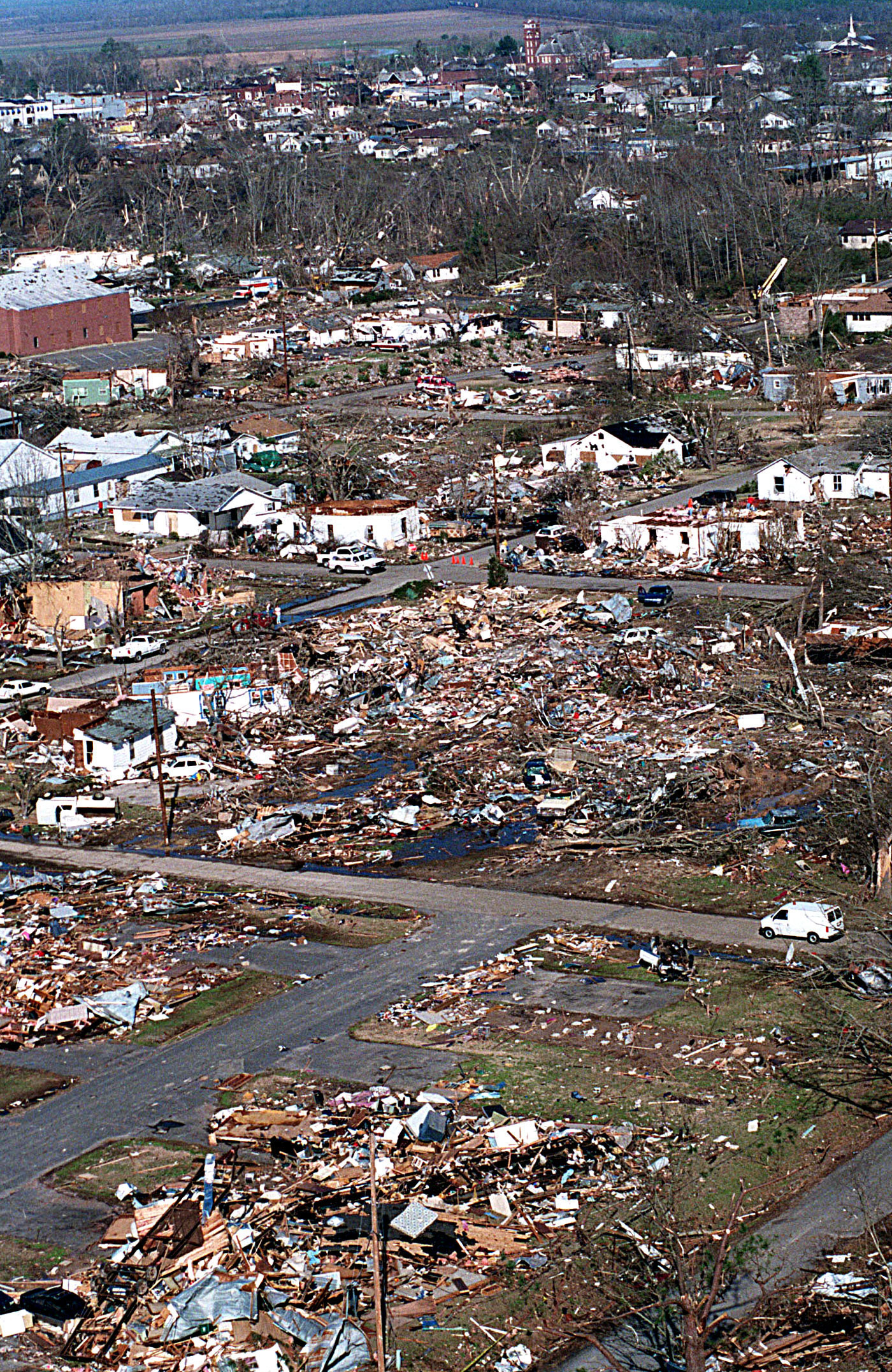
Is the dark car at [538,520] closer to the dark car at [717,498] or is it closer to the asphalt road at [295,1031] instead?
the dark car at [717,498]

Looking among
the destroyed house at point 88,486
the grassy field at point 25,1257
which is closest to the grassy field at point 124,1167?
the grassy field at point 25,1257

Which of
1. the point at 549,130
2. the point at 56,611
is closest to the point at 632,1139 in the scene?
the point at 56,611

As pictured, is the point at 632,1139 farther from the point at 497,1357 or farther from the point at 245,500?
the point at 245,500

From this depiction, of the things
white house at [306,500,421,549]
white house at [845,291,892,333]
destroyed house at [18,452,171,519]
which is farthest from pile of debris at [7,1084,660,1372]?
white house at [845,291,892,333]

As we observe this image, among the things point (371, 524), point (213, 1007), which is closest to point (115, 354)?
point (371, 524)

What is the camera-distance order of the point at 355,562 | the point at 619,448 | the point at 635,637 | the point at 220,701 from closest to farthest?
1. the point at 220,701
2. the point at 635,637
3. the point at 355,562
4. the point at 619,448

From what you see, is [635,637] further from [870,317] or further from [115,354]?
[115,354]

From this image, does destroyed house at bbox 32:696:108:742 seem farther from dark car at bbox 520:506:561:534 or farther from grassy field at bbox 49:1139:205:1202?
dark car at bbox 520:506:561:534
